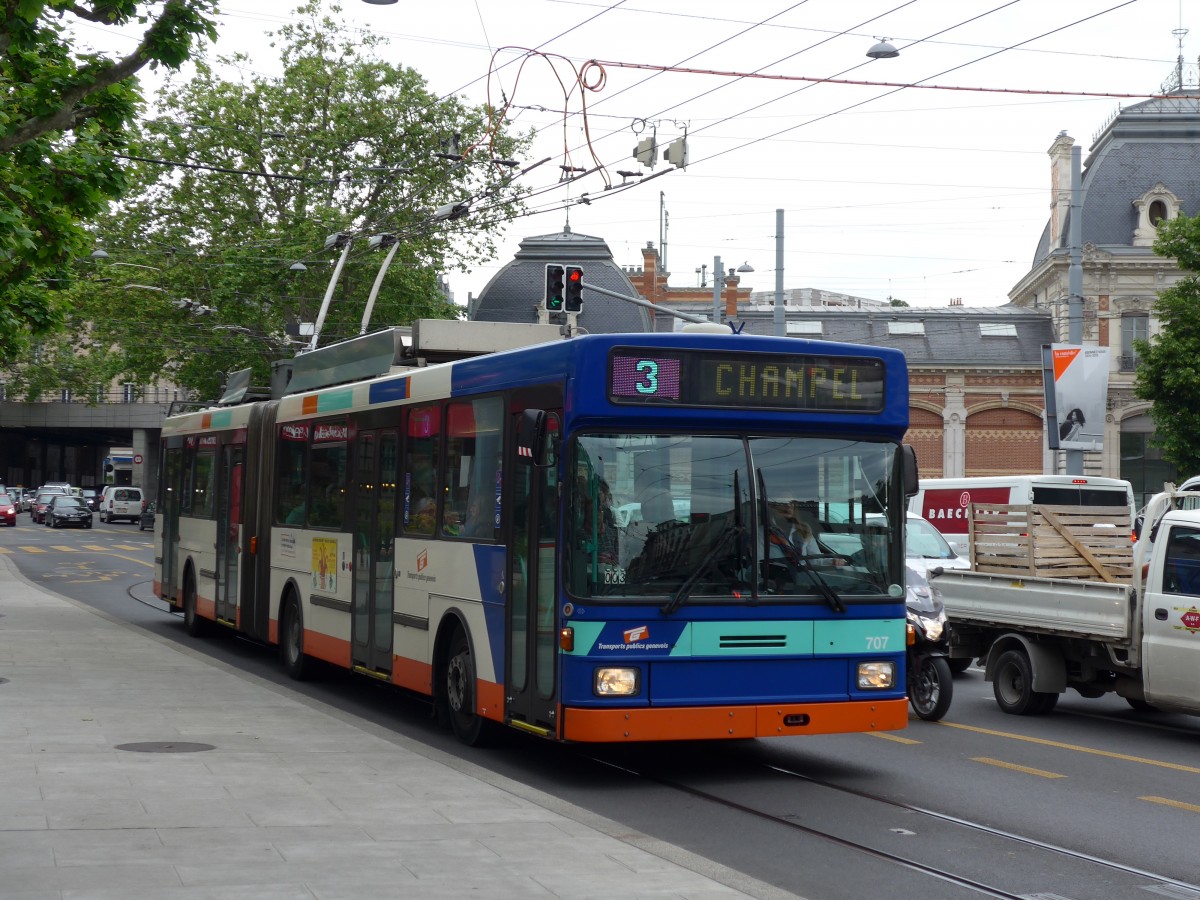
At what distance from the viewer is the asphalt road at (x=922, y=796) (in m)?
7.68

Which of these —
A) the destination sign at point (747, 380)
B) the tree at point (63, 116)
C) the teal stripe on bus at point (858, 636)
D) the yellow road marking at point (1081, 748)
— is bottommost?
the yellow road marking at point (1081, 748)

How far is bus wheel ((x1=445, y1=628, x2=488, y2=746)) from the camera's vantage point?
36.5ft

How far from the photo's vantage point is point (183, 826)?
25.4 feet

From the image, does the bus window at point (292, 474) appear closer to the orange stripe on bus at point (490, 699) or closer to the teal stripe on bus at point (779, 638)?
the orange stripe on bus at point (490, 699)

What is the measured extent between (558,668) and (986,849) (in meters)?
2.83

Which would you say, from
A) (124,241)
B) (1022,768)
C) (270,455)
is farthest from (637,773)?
(124,241)

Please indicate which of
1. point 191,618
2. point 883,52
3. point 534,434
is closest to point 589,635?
point 534,434

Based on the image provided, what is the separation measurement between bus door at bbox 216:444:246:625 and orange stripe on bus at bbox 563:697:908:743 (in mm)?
9643

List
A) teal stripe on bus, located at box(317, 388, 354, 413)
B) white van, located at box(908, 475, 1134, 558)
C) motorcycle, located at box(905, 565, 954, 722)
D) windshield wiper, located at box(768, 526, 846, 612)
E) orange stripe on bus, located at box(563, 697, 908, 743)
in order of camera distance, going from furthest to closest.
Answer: white van, located at box(908, 475, 1134, 558)
teal stripe on bus, located at box(317, 388, 354, 413)
motorcycle, located at box(905, 565, 954, 722)
windshield wiper, located at box(768, 526, 846, 612)
orange stripe on bus, located at box(563, 697, 908, 743)

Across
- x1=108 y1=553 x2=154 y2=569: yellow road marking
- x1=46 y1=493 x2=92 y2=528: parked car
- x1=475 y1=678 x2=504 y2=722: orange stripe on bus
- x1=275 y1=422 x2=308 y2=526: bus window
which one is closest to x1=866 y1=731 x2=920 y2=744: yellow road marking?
x1=475 y1=678 x2=504 y2=722: orange stripe on bus

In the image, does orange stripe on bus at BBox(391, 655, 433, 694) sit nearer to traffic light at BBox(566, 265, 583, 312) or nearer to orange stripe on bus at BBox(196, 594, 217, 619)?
orange stripe on bus at BBox(196, 594, 217, 619)

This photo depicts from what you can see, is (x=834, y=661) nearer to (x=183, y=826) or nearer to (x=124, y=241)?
(x=183, y=826)

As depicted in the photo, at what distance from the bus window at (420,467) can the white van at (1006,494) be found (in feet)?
49.8

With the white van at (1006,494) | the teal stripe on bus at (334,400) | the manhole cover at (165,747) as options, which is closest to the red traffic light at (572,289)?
the white van at (1006,494)
